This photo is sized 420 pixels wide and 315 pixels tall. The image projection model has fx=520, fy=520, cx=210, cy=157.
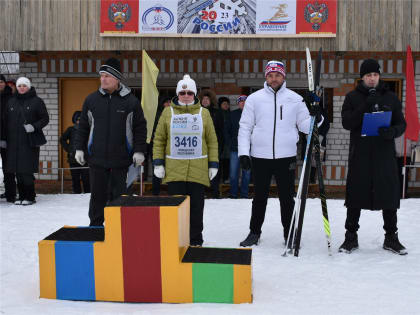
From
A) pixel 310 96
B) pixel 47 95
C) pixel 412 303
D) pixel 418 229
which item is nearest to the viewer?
pixel 412 303

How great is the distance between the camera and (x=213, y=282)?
341 centimetres

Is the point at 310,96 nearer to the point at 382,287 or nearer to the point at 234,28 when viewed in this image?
the point at 382,287

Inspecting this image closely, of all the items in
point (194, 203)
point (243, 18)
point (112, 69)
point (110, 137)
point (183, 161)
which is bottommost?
point (194, 203)

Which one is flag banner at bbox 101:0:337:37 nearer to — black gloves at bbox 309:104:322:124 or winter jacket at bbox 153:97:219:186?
winter jacket at bbox 153:97:219:186

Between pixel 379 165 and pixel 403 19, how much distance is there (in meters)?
5.76

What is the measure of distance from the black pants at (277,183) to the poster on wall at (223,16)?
515cm

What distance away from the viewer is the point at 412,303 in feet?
11.5

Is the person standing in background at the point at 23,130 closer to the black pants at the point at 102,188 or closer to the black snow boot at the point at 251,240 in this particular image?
the black pants at the point at 102,188

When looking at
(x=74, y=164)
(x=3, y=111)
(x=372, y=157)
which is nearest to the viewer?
(x=372, y=157)

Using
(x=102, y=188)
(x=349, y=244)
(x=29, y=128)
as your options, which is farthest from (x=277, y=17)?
(x=102, y=188)

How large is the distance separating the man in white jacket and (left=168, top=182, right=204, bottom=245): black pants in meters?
0.52

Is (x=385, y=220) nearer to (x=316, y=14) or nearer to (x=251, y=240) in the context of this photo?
(x=251, y=240)

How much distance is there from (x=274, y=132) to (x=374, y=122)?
908 mm

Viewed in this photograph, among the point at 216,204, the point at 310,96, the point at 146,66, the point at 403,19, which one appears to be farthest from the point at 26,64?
the point at 310,96
